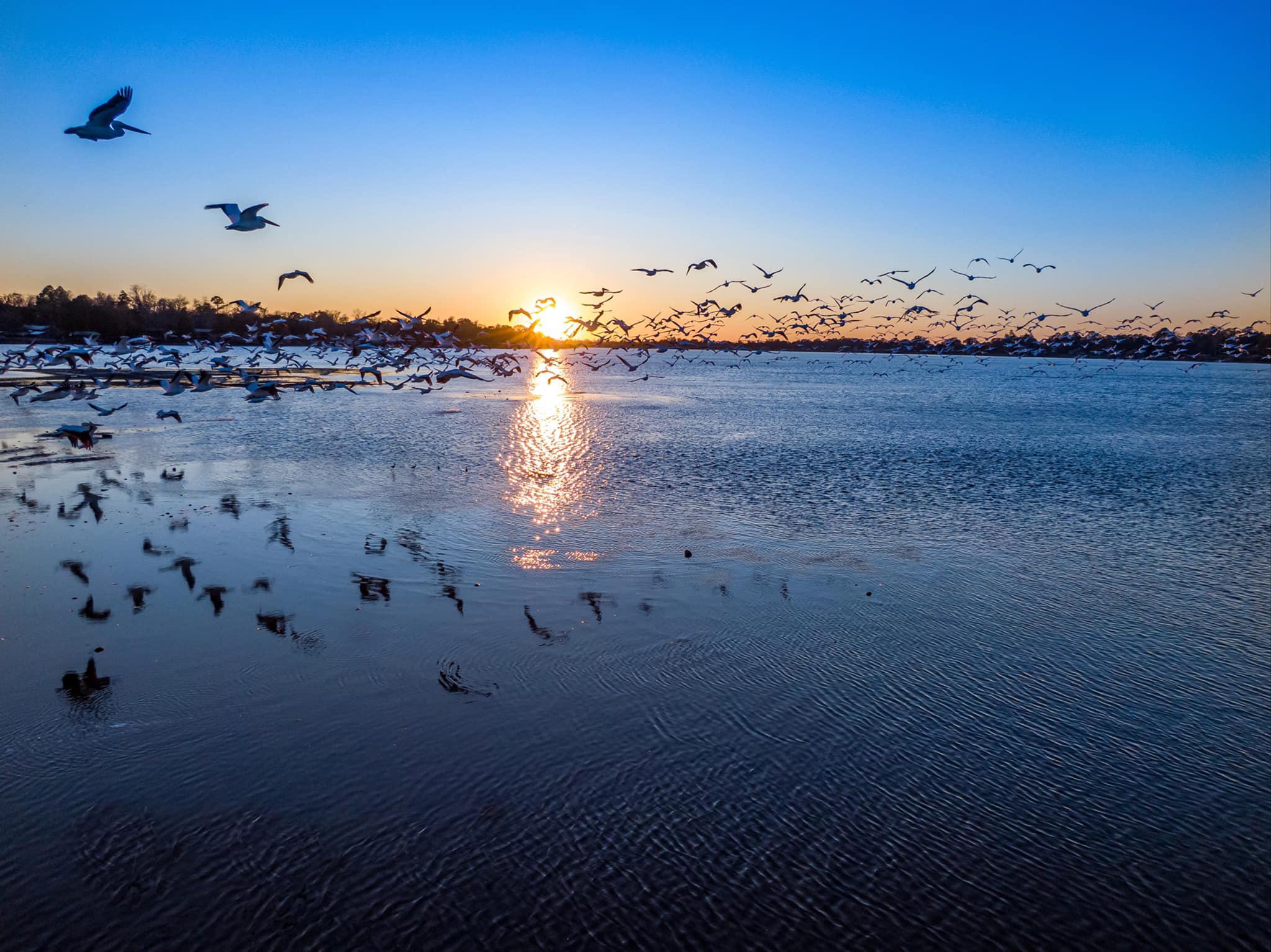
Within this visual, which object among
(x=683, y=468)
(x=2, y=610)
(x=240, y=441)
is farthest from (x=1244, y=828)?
(x=240, y=441)

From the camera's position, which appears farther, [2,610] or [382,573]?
[382,573]

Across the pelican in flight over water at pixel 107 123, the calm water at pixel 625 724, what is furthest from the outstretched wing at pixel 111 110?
the calm water at pixel 625 724

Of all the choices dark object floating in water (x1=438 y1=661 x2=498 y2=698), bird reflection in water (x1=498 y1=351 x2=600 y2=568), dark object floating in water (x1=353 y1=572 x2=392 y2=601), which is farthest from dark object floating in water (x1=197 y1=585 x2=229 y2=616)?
bird reflection in water (x1=498 y1=351 x2=600 y2=568)

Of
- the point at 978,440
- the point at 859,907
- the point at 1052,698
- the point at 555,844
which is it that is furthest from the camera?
the point at 978,440

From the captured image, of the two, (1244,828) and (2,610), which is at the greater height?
(2,610)

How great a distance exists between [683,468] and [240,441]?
17.9 metres

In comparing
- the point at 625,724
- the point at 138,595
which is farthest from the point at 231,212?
the point at 625,724

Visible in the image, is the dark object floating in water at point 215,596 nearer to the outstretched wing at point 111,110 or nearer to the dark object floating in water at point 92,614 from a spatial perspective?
the dark object floating in water at point 92,614

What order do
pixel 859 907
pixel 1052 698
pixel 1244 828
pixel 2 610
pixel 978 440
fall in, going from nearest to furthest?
pixel 859 907 < pixel 1244 828 < pixel 1052 698 < pixel 2 610 < pixel 978 440

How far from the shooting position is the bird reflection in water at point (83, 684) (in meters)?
8.35

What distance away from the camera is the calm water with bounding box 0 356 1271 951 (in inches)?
225

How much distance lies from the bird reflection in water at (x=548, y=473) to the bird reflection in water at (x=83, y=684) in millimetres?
6570

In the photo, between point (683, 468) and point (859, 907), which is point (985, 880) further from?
point (683, 468)

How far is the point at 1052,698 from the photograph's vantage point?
9.16m
